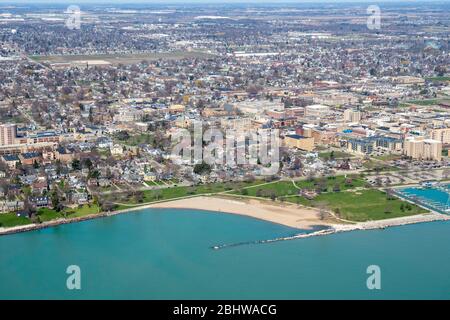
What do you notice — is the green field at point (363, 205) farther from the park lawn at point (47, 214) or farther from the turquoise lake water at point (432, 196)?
the park lawn at point (47, 214)

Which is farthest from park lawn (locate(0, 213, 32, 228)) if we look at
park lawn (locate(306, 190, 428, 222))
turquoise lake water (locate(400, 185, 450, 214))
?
turquoise lake water (locate(400, 185, 450, 214))

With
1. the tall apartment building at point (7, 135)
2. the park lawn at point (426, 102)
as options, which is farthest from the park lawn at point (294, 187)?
the park lawn at point (426, 102)

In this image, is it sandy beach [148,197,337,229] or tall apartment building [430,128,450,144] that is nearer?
sandy beach [148,197,337,229]

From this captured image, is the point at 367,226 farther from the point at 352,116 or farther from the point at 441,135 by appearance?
the point at 352,116

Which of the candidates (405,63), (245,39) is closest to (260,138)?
(405,63)

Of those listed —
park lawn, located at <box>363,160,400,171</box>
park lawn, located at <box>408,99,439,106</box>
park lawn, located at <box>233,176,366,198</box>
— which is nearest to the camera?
park lawn, located at <box>233,176,366,198</box>

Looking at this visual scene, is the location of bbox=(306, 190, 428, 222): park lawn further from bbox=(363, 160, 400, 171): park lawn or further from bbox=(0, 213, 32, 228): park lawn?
bbox=(0, 213, 32, 228): park lawn

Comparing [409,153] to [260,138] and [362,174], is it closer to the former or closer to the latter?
[362,174]
